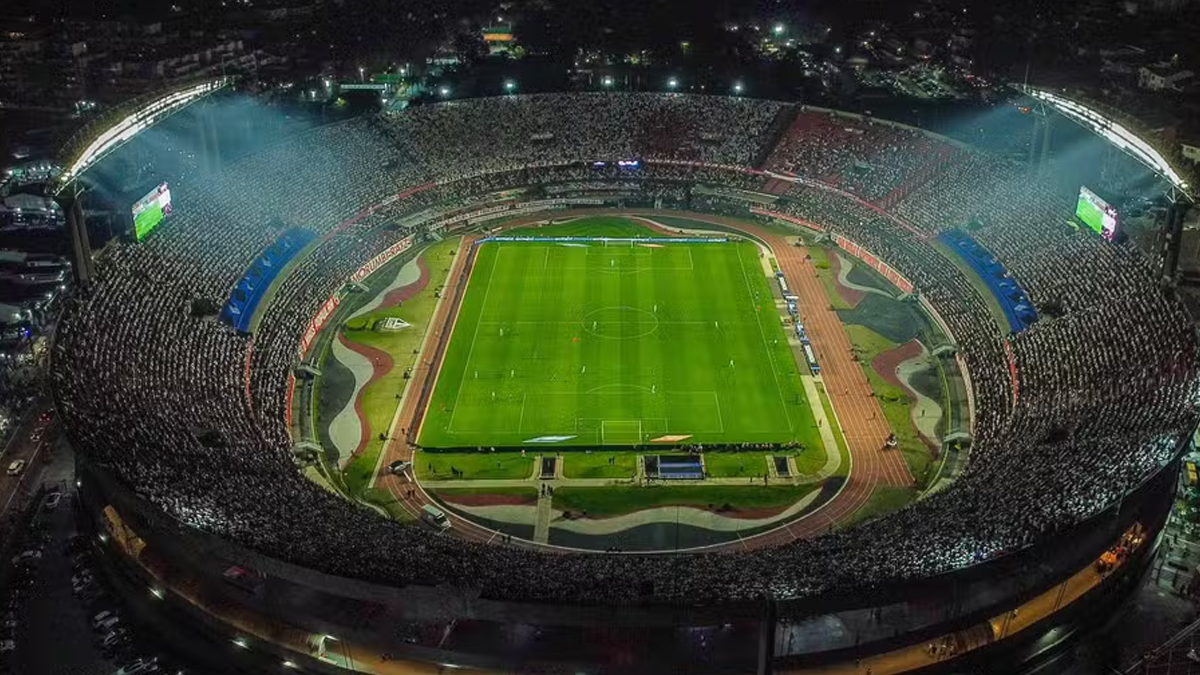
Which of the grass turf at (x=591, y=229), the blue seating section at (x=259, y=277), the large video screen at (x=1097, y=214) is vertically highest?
the large video screen at (x=1097, y=214)

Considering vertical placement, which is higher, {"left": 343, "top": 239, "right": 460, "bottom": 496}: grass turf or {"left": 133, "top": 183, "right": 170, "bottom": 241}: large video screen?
{"left": 133, "top": 183, "right": 170, "bottom": 241}: large video screen

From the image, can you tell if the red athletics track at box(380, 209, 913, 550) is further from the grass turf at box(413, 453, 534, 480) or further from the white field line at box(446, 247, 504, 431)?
the white field line at box(446, 247, 504, 431)

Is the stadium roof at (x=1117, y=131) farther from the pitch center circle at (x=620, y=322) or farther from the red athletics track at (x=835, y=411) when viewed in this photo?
the pitch center circle at (x=620, y=322)

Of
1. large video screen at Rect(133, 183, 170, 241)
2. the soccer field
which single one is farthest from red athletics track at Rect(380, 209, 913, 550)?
large video screen at Rect(133, 183, 170, 241)

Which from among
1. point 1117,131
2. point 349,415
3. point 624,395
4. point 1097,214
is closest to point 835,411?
point 624,395

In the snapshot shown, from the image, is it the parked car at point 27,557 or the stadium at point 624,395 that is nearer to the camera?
the stadium at point 624,395

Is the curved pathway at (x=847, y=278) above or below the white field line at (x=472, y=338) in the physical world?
Answer: below

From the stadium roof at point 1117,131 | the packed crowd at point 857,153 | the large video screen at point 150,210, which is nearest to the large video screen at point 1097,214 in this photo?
the stadium roof at point 1117,131
